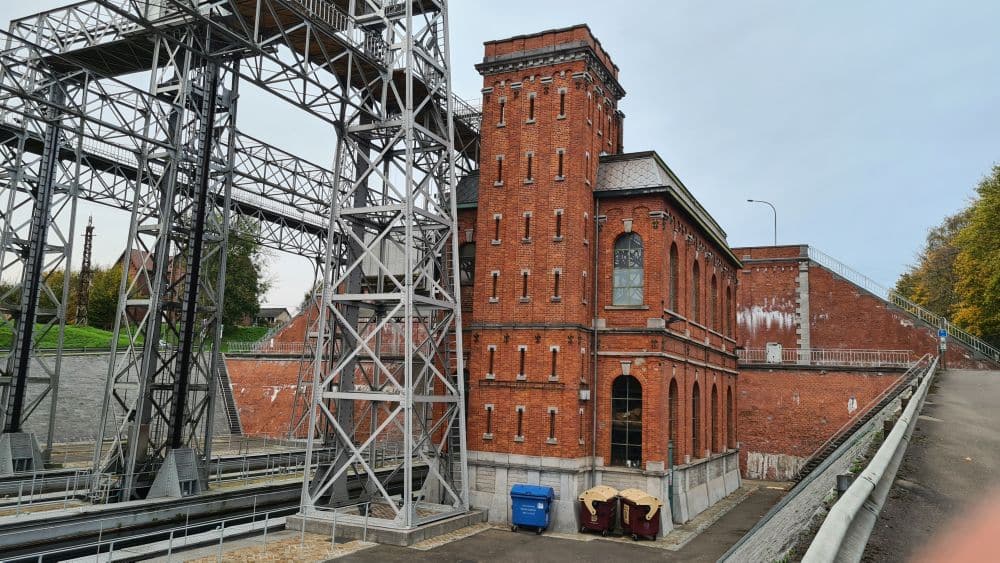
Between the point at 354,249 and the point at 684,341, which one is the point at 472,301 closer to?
the point at 354,249

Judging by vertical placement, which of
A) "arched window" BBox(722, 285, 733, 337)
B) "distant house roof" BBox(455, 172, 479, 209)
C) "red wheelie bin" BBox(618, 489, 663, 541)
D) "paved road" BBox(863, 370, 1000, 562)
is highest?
"distant house roof" BBox(455, 172, 479, 209)

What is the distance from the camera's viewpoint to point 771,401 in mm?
36219

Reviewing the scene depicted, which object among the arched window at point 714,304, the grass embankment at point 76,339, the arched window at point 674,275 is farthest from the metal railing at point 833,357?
the grass embankment at point 76,339

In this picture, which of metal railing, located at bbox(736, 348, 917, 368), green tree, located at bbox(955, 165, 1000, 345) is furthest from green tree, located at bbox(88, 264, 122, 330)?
green tree, located at bbox(955, 165, 1000, 345)

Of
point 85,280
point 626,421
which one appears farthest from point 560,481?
point 85,280

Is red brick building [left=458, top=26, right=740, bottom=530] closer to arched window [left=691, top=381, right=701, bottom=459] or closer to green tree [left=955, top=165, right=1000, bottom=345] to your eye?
arched window [left=691, top=381, right=701, bottom=459]

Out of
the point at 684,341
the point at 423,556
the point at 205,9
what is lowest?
the point at 423,556

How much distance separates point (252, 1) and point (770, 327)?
111 feet

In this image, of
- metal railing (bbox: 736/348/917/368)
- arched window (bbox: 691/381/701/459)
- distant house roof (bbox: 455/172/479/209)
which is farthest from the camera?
metal railing (bbox: 736/348/917/368)

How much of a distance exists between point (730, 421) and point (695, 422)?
25.0 ft

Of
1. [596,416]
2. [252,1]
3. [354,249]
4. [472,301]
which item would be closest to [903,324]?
[596,416]

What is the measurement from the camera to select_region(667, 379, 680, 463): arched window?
2452 cm

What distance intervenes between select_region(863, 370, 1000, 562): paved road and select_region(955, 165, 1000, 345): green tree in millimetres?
25364

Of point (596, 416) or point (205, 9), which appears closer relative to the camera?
point (205, 9)
